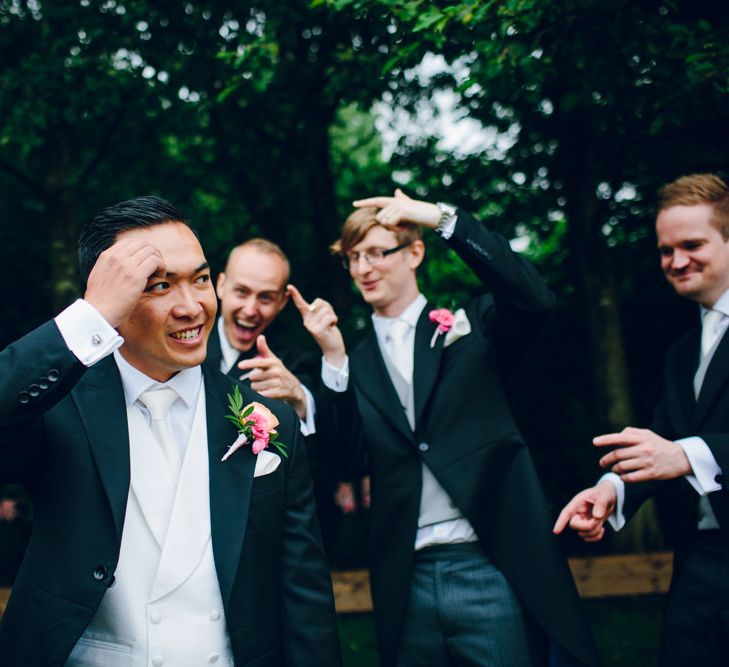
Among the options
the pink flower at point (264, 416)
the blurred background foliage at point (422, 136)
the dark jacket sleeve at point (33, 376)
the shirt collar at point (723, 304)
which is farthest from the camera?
the blurred background foliage at point (422, 136)

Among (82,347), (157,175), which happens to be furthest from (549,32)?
(157,175)

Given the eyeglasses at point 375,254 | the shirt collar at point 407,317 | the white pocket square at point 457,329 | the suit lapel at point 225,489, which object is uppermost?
the eyeglasses at point 375,254

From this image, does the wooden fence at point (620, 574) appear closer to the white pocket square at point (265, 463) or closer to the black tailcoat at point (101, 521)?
the black tailcoat at point (101, 521)

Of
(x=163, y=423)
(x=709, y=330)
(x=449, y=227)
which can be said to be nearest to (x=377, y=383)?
(x=449, y=227)

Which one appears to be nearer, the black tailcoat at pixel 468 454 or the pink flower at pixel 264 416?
the pink flower at pixel 264 416

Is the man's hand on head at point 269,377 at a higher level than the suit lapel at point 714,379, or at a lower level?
higher

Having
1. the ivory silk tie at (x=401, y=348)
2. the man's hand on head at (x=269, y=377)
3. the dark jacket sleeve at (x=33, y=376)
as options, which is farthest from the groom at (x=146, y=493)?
the ivory silk tie at (x=401, y=348)

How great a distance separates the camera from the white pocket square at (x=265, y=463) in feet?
8.84

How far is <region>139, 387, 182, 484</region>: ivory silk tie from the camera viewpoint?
260 cm

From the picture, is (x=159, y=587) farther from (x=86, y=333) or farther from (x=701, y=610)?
(x=701, y=610)

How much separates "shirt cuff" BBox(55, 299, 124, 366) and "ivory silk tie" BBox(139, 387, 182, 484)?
1.31 ft

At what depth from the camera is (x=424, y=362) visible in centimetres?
372

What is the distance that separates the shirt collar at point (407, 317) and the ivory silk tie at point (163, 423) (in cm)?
153

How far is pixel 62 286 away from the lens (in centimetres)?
644
